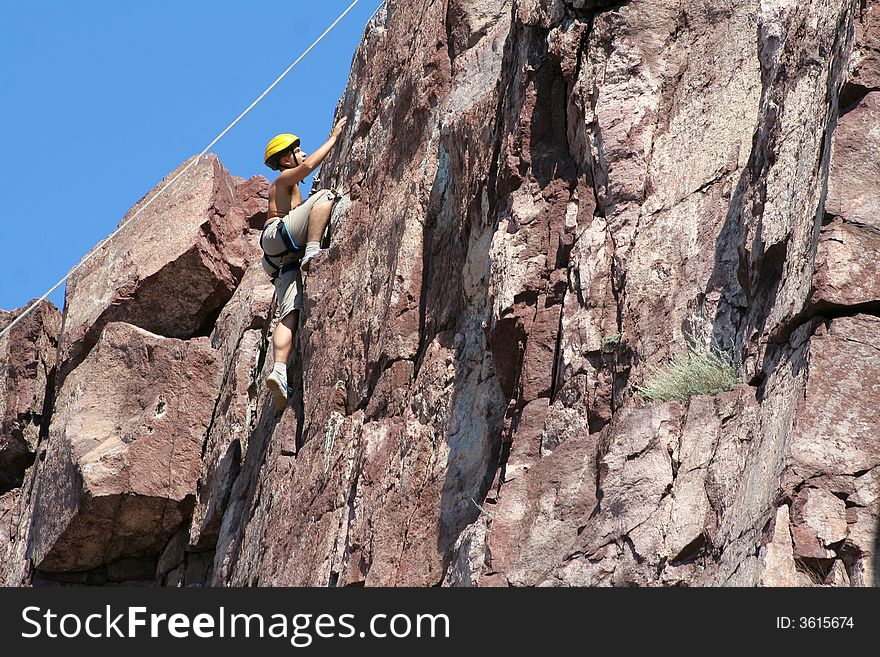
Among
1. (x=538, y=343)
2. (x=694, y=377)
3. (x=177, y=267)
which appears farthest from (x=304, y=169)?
(x=694, y=377)

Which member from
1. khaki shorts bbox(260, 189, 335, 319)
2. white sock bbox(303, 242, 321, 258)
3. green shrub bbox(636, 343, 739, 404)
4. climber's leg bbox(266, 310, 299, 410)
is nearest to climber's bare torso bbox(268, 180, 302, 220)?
khaki shorts bbox(260, 189, 335, 319)

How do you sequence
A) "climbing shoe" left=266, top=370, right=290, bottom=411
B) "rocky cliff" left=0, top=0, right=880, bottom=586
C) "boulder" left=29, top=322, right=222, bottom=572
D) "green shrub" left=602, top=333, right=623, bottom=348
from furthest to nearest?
"boulder" left=29, top=322, right=222, bottom=572, "climbing shoe" left=266, top=370, right=290, bottom=411, "green shrub" left=602, top=333, right=623, bottom=348, "rocky cliff" left=0, top=0, right=880, bottom=586

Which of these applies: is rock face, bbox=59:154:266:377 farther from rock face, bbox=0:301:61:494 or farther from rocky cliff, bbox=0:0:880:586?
rock face, bbox=0:301:61:494

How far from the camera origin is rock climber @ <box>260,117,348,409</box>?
14.0 metres

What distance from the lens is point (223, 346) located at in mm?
16484

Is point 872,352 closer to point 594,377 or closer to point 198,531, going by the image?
point 594,377

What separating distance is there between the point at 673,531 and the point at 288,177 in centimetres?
788

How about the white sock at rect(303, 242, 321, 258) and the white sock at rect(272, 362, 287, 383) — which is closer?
the white sock at rect(272, 362, 287, 383)

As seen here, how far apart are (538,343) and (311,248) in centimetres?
498

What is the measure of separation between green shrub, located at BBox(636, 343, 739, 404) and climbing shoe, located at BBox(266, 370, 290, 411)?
224 inches

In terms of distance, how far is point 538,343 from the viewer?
31.5ft

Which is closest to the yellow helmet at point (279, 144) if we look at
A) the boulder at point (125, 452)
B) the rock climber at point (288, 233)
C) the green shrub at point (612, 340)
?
the rock climber at point (288, 233)

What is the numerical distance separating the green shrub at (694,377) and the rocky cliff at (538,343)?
0.39 feet

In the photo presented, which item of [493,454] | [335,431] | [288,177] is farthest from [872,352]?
[288,177]
